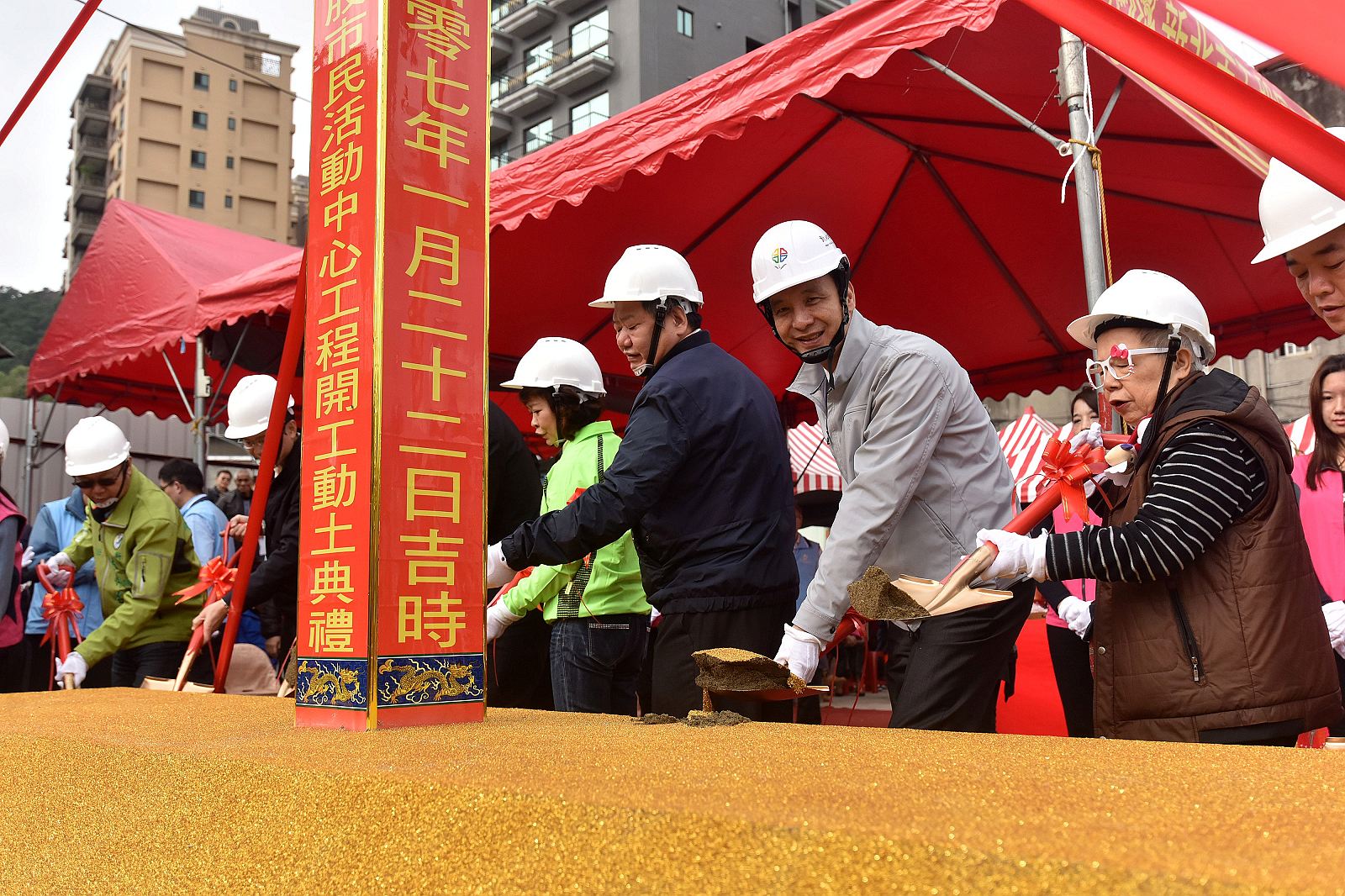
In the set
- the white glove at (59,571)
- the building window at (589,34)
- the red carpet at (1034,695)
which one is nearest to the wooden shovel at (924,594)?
the red carpet at (1034,695)

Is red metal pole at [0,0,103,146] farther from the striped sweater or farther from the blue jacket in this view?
the blue jacket

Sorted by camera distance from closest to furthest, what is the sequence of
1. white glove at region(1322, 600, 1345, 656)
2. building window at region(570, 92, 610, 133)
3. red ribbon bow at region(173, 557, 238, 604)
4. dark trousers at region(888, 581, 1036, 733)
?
1. dark trousers at region(888, 581, 1036, 733)
2. white glove at region(1322, 600, 1345, 656)
3. red ribbon bow at region(173, 557, 238, 604)
4. building window at region(570, 92, 610, 133)

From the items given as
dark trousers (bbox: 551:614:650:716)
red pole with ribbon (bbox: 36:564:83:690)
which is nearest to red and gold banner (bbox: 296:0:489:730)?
dark trousers (bbox: 551:614:650:716)

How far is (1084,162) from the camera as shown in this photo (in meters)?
3.96

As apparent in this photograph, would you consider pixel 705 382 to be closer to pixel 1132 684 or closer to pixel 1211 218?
pixel 1132 684

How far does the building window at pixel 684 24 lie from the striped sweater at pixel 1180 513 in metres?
30.7

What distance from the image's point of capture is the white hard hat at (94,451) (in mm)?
4379

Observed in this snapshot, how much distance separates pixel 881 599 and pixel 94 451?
3841 millimetres

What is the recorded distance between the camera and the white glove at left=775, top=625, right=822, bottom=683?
7.07 ft

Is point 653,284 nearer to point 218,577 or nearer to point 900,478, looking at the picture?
point 900,478

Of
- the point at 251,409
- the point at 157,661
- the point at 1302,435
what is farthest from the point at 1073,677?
the point at 1302,435

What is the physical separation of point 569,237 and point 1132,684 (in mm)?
4242

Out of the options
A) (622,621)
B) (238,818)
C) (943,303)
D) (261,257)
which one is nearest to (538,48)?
(261,257)

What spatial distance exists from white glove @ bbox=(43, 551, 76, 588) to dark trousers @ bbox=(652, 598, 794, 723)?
371 cm
